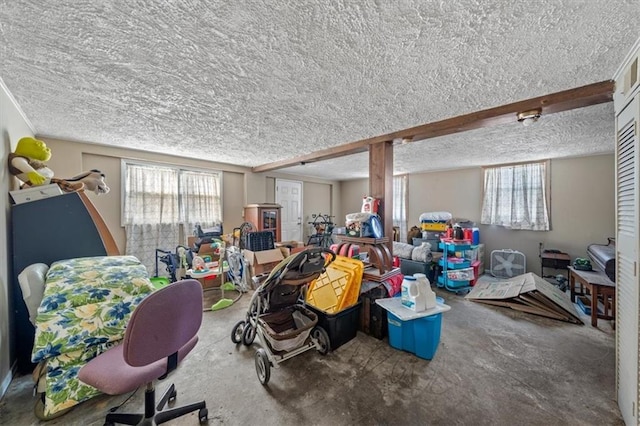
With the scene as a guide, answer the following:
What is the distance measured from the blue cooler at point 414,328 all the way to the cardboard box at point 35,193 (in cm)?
327

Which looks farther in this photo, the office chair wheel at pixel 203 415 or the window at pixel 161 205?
the window at pixel 161 205

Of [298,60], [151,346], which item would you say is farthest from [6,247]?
[298,60]

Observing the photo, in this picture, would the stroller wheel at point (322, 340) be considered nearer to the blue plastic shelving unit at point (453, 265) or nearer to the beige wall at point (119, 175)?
the blue plastic shelving unit at point (453, 265)

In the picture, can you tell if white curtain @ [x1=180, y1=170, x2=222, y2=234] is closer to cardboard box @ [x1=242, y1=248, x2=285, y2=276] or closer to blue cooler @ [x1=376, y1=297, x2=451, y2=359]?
cardboard box @ [x1=242, y1=248, x2=285, y2=276]

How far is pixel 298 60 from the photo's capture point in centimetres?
154

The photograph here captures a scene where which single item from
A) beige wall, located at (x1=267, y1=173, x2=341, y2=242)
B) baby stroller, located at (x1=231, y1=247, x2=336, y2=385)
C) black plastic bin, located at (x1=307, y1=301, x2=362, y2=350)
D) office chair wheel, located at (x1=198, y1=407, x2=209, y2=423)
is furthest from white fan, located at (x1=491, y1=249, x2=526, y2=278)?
office chair wheel, located at (x1=198, y1=407, x2=209, y2=423)

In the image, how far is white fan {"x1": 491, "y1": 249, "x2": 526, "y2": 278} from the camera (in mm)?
4594

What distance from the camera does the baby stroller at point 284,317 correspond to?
1.95m

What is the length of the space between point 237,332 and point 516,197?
5.82m

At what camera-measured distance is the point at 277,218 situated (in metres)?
5.46

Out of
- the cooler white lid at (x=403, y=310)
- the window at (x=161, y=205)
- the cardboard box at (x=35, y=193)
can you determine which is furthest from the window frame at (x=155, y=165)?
A: the cooler white lid at (x=403, y=310)

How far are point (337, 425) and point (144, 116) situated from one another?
3272mm

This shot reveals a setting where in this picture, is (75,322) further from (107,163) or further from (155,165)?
(155,165)

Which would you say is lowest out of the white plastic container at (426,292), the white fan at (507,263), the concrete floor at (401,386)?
the concrete floor at (401,386)
